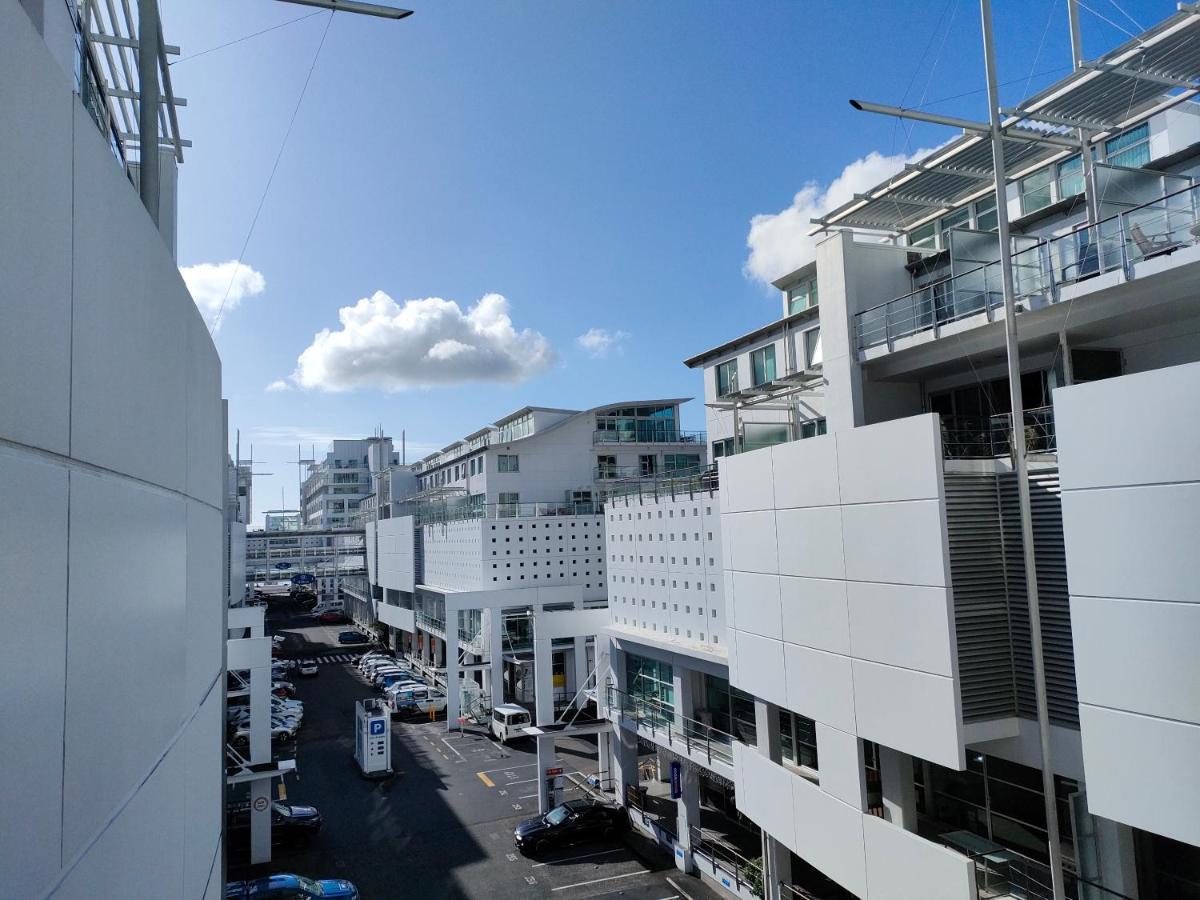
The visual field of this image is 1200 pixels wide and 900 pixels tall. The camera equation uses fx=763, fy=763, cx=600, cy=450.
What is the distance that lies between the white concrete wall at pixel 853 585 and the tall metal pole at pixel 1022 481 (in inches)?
37.9

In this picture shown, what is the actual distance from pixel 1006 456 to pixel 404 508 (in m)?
51.8

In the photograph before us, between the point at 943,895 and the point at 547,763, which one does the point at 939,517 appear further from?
the point at 547,763

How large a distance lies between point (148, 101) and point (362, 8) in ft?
6.98

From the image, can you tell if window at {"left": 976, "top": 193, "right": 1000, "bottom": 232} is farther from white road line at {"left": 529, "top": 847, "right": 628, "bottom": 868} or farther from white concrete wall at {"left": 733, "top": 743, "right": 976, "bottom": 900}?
white road line at {"left": 529, "top": 847, "right": 628, "bottom": 868}

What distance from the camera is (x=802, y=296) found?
1816 centimetres

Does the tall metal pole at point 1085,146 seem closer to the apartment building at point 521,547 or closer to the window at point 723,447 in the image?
the window at point 723,447

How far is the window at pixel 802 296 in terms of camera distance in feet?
58.2

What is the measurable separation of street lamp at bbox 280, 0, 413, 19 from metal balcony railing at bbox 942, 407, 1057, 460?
28.9 feet

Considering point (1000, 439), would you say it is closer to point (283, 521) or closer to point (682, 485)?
point (682, 485)

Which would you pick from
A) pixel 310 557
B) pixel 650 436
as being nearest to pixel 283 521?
pixel 310 557

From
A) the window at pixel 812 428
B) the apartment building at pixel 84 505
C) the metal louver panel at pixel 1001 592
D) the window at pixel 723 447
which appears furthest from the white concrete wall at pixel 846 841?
the apartment building at pixel 84 505

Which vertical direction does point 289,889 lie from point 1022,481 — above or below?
below

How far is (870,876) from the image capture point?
1183 cm

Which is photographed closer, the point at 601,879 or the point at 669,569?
the point at 601,879
